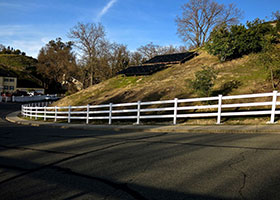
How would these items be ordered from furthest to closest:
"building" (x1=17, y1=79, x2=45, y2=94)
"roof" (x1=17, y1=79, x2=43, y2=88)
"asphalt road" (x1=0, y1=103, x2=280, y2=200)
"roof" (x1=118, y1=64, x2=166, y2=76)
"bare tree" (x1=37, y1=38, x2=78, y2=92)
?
1. "roof" (x1=17, y1=79, x2=43, y2=88)
2. "building" (x1=17, y1=79, x2=45, y2=94)
3. "bare tree" (x1=37, y1=38, x2=78, y2=92)
4. "roof" (x1=118, y1=64, x2=166, y2=76)
5. "asphalt road" (x1=0, y1=103, x2=280, y2=200)

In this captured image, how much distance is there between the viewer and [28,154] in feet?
20.9

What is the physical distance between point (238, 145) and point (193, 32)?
5177 centimetres

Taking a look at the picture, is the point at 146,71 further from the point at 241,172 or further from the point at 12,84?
the point at 12,84

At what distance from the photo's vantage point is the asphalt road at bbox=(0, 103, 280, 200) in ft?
10.8

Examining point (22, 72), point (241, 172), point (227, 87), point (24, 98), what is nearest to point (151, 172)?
point (241, 172)

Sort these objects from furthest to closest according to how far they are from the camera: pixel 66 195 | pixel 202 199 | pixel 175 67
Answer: pixel 175 67 → pixel 66 195 → pixel 202 199

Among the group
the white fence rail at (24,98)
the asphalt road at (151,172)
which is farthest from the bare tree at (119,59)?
the asphalt road at (151,172)

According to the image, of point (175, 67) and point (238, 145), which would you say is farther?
point (175, 67)

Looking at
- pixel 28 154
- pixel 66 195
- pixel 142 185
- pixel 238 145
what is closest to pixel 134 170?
pixel 142 185

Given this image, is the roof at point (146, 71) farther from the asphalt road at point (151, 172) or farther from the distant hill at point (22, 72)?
the distant hill at point (22, 72)

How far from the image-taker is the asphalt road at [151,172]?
3.30 meters

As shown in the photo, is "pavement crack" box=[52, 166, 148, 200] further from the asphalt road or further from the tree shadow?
the tree shadow

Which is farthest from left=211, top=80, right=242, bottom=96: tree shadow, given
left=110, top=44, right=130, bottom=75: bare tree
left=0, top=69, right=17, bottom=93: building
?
left=0, top=69, right=17, bottom=93: building

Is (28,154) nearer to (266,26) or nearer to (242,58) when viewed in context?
(242,58)
